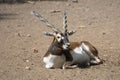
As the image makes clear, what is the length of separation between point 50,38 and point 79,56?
102 inches

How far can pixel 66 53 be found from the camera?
25.2ft

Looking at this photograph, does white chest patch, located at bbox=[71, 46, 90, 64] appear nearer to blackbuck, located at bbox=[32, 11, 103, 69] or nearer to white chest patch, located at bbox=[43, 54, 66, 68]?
blackbuck, located at bbox=[32, 11, 103, 69]

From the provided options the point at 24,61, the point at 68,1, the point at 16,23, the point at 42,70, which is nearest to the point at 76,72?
the point at 42,70

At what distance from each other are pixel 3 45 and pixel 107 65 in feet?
8.93

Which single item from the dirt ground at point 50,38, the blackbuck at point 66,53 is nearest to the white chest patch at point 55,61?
the blackbuck at point 66,53

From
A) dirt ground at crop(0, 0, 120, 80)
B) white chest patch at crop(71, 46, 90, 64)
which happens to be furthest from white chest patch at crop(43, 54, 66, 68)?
white chest patch at crop(71, 46, 90, 64)

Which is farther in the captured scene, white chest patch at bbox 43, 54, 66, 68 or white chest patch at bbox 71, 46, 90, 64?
white chest patch at bbox 71, 46, 90, 64

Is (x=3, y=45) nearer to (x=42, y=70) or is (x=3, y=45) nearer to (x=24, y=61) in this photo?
(x=24, y=61)

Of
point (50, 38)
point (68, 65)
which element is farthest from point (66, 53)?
point (50, 38)

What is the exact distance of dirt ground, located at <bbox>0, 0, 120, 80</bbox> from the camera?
24.2 feet

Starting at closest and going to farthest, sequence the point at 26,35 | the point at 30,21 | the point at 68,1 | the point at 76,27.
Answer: the point at 26,35
the point at 76,27
the point at 30,21
the point at 68,1

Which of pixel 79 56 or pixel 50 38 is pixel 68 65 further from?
pixel 50 38

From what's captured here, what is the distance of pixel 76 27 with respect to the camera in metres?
11.6

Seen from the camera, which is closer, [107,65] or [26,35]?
[107,65]
